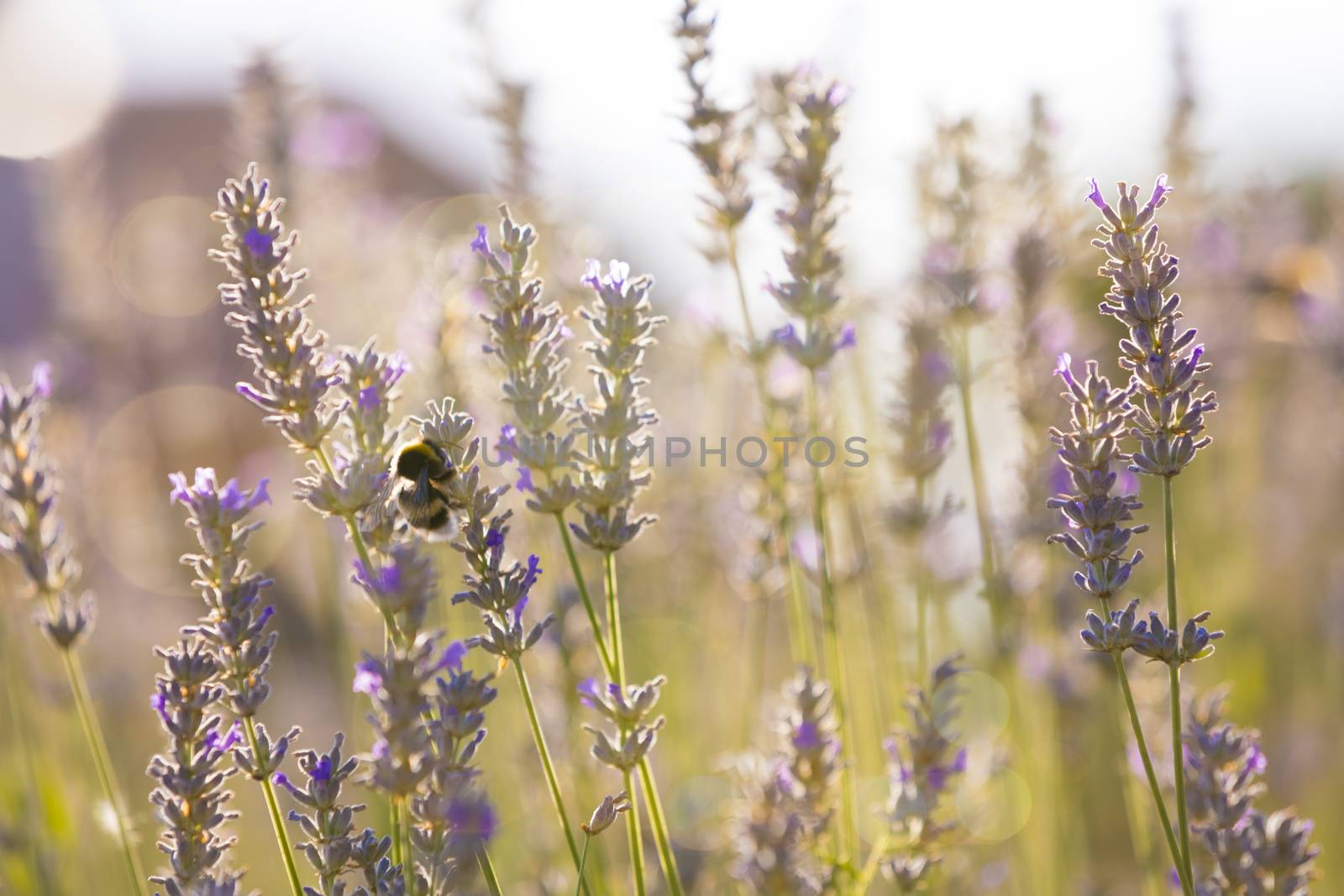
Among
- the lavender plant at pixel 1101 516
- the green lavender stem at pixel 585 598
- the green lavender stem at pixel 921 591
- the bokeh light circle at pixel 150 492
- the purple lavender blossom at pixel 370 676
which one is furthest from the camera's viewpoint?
the bokeh light circle at pixel 150 492

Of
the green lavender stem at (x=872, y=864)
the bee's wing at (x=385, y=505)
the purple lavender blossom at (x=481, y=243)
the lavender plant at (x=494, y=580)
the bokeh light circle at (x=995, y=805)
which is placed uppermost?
the purple lavender blossom at (x=481, y=243)

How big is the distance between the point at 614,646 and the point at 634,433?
248 mm

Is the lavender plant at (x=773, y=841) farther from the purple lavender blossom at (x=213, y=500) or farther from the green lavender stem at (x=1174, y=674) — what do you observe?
the purple lavender blossom at (x=213, y=500)

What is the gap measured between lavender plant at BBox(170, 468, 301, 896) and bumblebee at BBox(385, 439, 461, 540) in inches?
7.9

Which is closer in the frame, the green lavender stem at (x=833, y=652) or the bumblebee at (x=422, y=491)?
the bumblebee at (x=422, y=491)

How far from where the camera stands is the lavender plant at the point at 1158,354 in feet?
3.60

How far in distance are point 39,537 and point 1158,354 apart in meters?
1.36

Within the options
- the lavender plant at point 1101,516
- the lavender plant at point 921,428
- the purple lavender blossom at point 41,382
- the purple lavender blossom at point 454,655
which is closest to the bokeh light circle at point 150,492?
the purple lavender blossom at point 41,382

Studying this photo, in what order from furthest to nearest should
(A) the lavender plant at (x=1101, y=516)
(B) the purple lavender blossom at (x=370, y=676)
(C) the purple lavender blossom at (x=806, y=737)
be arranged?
(C) the purple lavender blossom at (x=806, y=737) → (A) the lavender plant at (x=1101, y=516) → (B) the purple lavender blossom at (x=370, y=676)

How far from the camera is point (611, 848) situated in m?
2.82

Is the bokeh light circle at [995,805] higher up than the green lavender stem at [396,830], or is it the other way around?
the green lavender stem at [396,830]

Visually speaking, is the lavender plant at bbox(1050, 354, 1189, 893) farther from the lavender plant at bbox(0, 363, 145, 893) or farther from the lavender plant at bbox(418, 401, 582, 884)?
the lavender plant at bbox(0, 363, 145, 893)

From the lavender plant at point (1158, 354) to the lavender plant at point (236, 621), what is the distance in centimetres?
90

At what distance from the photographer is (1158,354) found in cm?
110
